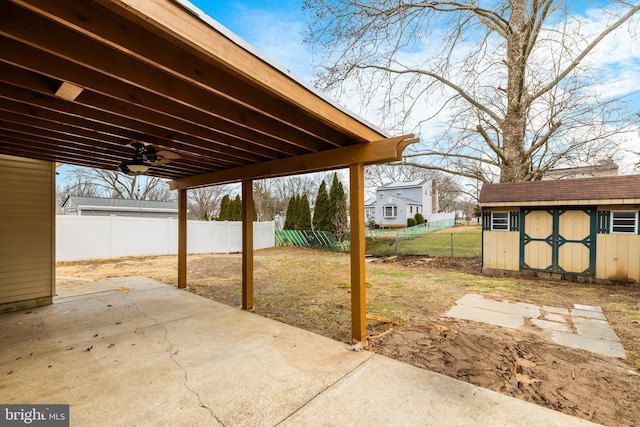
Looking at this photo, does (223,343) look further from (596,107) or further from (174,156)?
(596,107)

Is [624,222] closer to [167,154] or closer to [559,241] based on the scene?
[559,241]

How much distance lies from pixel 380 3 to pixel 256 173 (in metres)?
6.58

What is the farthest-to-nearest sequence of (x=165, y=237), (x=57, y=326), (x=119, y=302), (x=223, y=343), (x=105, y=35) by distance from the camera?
1. (x=165, y=237)
2. (x=119, y=302)
3. (x=57, y=326)
4. (x=223, y=343)
5. (x=105, y=35)

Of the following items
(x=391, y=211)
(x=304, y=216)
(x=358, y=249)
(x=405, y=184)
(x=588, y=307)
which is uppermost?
(x=405, y=184)

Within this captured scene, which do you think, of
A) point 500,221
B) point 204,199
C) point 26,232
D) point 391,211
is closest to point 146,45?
point 26,232

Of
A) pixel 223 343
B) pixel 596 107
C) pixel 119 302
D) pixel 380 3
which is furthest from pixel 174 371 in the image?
pixel 596 107

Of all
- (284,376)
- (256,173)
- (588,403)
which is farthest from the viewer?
(256,173)

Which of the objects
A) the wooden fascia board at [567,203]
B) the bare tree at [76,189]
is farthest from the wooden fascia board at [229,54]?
the bare tree at [76,189]

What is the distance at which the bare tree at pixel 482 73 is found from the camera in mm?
7652

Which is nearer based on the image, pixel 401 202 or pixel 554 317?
pixel 554 317

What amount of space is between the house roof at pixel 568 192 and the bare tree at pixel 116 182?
2118 centimetres

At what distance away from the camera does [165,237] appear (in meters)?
11.6

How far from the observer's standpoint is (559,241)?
683 centimetres

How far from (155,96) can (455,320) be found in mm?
4394
